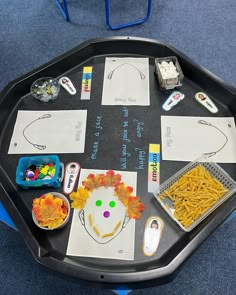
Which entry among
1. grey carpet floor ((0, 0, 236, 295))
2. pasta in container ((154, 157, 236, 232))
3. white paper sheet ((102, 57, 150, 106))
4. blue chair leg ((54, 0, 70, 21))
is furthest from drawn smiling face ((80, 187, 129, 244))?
blue chair leg ((54, 0, 70, 21))

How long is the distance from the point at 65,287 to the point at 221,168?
740mm

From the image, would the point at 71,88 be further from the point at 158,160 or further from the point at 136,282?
the point at 136,282

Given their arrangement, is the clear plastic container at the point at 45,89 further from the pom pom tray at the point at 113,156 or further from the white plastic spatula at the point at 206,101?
the white plastic spatula at the point at 206,101

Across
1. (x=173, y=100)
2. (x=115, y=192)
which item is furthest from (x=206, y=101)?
(x=115, y=192)

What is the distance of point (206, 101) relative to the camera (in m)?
1.01

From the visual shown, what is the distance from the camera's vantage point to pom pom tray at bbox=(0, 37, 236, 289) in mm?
735

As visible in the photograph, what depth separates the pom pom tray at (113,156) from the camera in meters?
0.73

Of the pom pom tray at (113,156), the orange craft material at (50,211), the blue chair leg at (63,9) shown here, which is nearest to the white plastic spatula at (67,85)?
the pom pom tray at (113,156)

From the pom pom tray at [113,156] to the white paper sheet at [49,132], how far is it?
0.02 meters

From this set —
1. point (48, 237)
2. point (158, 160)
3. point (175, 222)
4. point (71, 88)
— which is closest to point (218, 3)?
point (71, 88)

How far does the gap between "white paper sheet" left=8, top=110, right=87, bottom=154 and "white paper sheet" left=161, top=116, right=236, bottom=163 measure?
0.29 m

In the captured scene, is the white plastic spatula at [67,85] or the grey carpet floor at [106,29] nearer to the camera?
the white plastic spatula at [67,85]

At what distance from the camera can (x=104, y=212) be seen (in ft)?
2.71

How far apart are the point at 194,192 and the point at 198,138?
0.21 m
